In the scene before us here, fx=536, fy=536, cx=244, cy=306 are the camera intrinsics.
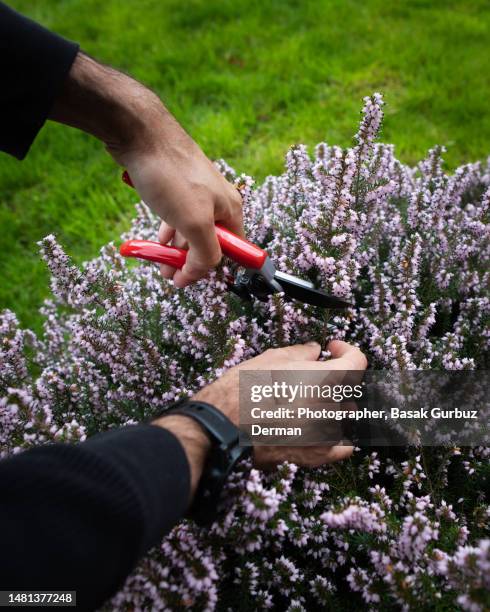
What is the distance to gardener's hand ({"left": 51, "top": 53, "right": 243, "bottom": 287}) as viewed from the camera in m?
1.90

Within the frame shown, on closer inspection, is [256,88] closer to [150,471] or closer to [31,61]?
[31,61]

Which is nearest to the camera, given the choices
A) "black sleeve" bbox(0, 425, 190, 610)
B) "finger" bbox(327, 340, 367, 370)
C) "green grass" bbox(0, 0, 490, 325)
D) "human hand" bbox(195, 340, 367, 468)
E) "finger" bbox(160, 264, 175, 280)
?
"black sleeve" bbox(0, 425, 190, 610)

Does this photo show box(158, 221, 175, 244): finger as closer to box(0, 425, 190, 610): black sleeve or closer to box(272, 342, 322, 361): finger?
box(272, 342, 322, 361): finger

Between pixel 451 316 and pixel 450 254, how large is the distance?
0.31 metres

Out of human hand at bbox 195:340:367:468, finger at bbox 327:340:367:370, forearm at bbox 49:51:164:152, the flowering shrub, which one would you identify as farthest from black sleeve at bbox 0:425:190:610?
forearm at bbox 49:51:164:152

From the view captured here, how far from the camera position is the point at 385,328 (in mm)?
2316

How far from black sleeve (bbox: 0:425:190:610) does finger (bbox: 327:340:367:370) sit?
0.88m

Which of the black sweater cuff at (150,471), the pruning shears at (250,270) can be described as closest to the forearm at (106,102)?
the pruning shears at (250,270)

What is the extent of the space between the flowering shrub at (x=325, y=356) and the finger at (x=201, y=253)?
0.44 feet

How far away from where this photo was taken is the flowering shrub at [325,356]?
5.41 feet

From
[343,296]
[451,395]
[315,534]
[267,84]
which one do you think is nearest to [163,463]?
[315,534]

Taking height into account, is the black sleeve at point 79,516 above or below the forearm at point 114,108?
below

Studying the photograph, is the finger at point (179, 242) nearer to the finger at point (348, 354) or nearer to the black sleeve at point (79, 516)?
the finger at point (348, 354)

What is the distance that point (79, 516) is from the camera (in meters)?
1.32
